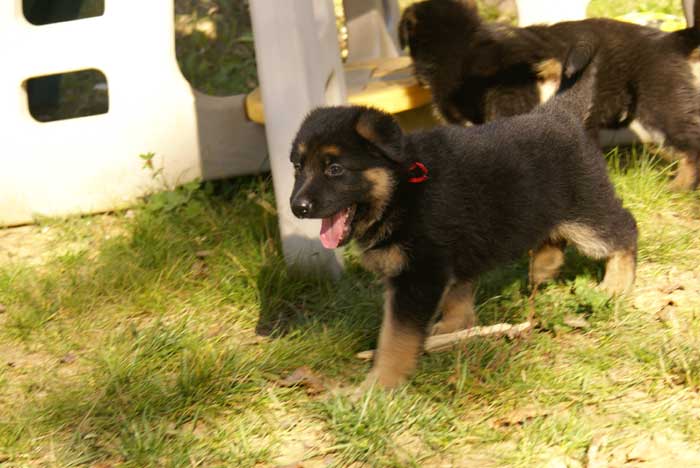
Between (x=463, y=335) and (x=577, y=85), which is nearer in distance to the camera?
(x=463, y=335)

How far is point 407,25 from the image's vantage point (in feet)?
18.0

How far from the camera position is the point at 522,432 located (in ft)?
10.1

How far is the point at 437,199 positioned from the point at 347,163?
0.38 metres

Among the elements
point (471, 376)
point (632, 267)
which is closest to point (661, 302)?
point (632, 267)

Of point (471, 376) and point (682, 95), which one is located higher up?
point (682, 95)

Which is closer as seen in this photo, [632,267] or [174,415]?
[174,415]

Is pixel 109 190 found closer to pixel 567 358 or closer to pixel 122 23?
pixel 122 23

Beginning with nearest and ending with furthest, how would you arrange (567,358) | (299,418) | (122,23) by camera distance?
(299,418) → (567,358) → (122,23)

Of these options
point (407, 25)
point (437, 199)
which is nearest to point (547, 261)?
point (437, 199)

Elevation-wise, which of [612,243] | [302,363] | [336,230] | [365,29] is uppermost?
[365,29]

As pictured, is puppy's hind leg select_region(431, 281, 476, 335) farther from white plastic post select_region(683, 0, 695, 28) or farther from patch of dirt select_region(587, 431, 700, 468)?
white plastic post select_region(683, 0, 695, 28)

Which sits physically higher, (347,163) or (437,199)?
(347,163)

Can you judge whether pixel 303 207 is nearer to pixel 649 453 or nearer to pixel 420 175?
pixel 420 175

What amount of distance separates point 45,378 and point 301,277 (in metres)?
1.18
